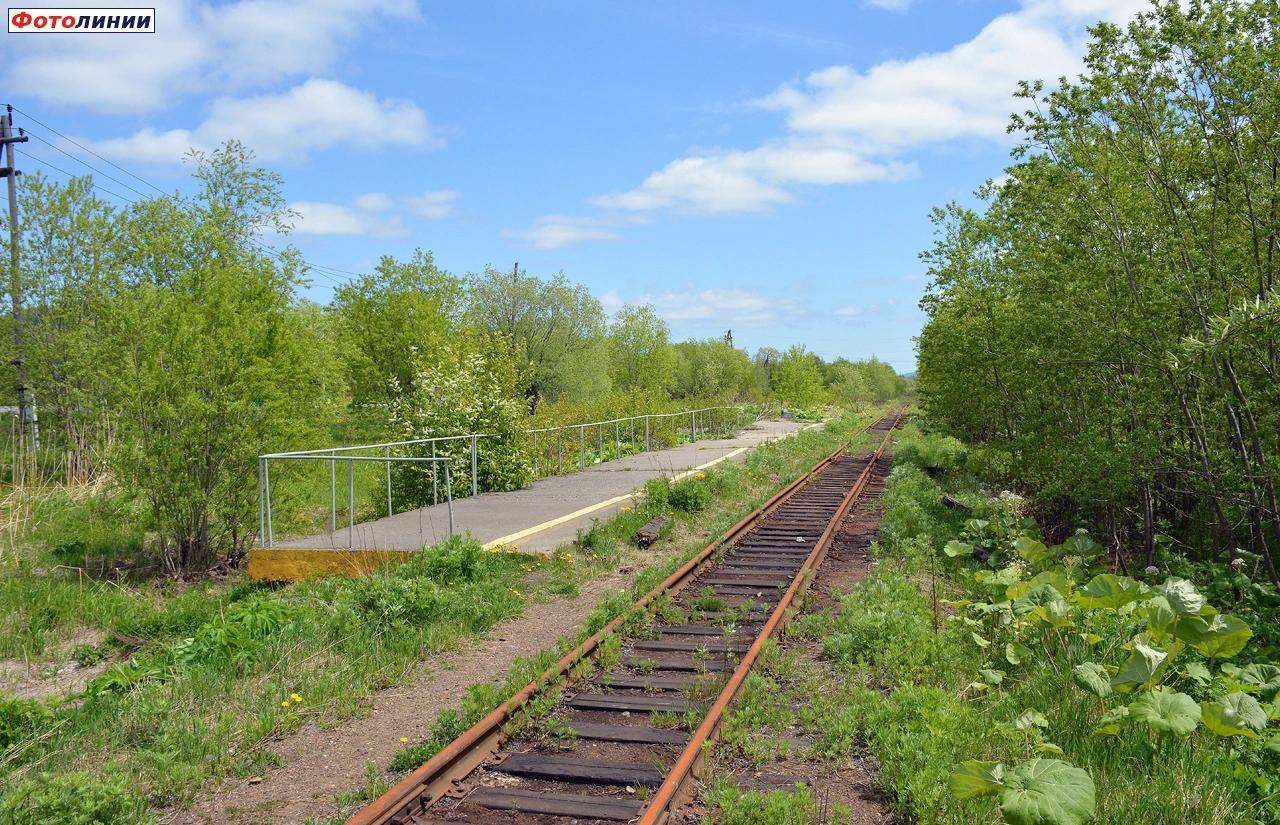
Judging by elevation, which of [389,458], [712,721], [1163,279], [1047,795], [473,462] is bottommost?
[712,721]

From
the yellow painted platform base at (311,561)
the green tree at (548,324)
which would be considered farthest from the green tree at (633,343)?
the yellow painted platform base at (311,561)

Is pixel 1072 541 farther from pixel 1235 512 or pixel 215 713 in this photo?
pixel 215 713

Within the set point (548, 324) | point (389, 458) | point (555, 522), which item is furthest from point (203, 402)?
point (548, 324)

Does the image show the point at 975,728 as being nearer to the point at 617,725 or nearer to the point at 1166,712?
the point at 1166,712

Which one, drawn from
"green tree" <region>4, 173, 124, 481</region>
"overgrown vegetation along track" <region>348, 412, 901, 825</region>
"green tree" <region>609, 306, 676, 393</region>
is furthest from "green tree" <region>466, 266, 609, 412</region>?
"overgrown vegetation along track" <region>348, 412, 901, 825</region>

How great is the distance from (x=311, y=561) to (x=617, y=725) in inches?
268

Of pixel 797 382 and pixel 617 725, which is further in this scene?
pixel 797 382

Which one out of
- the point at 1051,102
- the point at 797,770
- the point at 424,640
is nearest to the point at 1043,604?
the point at 797,770

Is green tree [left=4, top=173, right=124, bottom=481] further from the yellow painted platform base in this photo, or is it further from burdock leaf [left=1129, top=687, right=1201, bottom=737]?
burdock leaf [left=1129, top=687, right=1201, bottom=737]

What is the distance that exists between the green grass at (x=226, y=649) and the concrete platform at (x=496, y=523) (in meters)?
0.46

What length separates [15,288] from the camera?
21969mm

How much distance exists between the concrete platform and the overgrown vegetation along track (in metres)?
3.64

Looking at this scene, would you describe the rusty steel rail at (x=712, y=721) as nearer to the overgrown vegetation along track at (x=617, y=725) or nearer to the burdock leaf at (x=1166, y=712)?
the overgrown vegetation along track at (x=617, y=725)

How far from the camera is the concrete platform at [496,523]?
1134 cm
